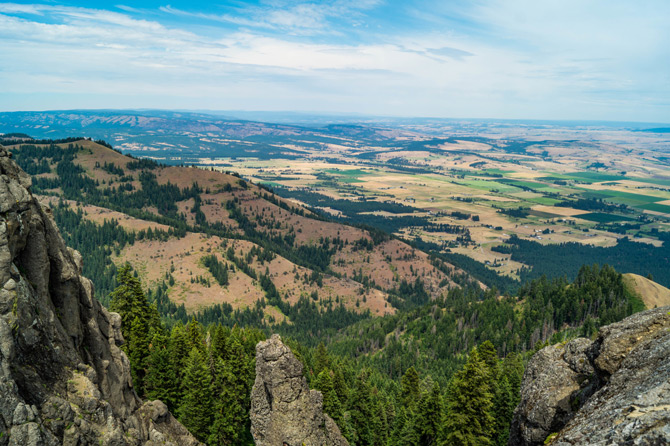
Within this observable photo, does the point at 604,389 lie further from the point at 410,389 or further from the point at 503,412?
the point at 410,389

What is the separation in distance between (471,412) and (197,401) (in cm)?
3549

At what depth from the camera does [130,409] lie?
3541 cm

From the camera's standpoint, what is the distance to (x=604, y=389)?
23109 mm

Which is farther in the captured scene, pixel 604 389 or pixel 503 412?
pixel 503 412

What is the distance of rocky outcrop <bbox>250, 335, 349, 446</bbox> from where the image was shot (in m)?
43.7

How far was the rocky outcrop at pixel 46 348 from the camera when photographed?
2164 cm

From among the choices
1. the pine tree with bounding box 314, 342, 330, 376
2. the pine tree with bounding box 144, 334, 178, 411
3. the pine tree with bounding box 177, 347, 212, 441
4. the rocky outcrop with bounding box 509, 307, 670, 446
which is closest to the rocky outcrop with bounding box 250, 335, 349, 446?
the pine tree with bounding box 177, 347, 212, 441

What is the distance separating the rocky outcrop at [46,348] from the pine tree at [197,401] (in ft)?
64.8

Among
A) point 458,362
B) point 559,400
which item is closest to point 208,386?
point 559,400

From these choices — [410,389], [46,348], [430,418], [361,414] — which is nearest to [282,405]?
[430,418]

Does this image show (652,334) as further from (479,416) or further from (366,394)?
(366,394)

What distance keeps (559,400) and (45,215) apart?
4006cm

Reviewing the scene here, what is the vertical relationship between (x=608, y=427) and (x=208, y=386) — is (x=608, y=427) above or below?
above

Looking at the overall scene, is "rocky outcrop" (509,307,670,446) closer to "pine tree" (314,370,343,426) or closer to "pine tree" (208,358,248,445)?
"pine tree" (314,370,343,426)
